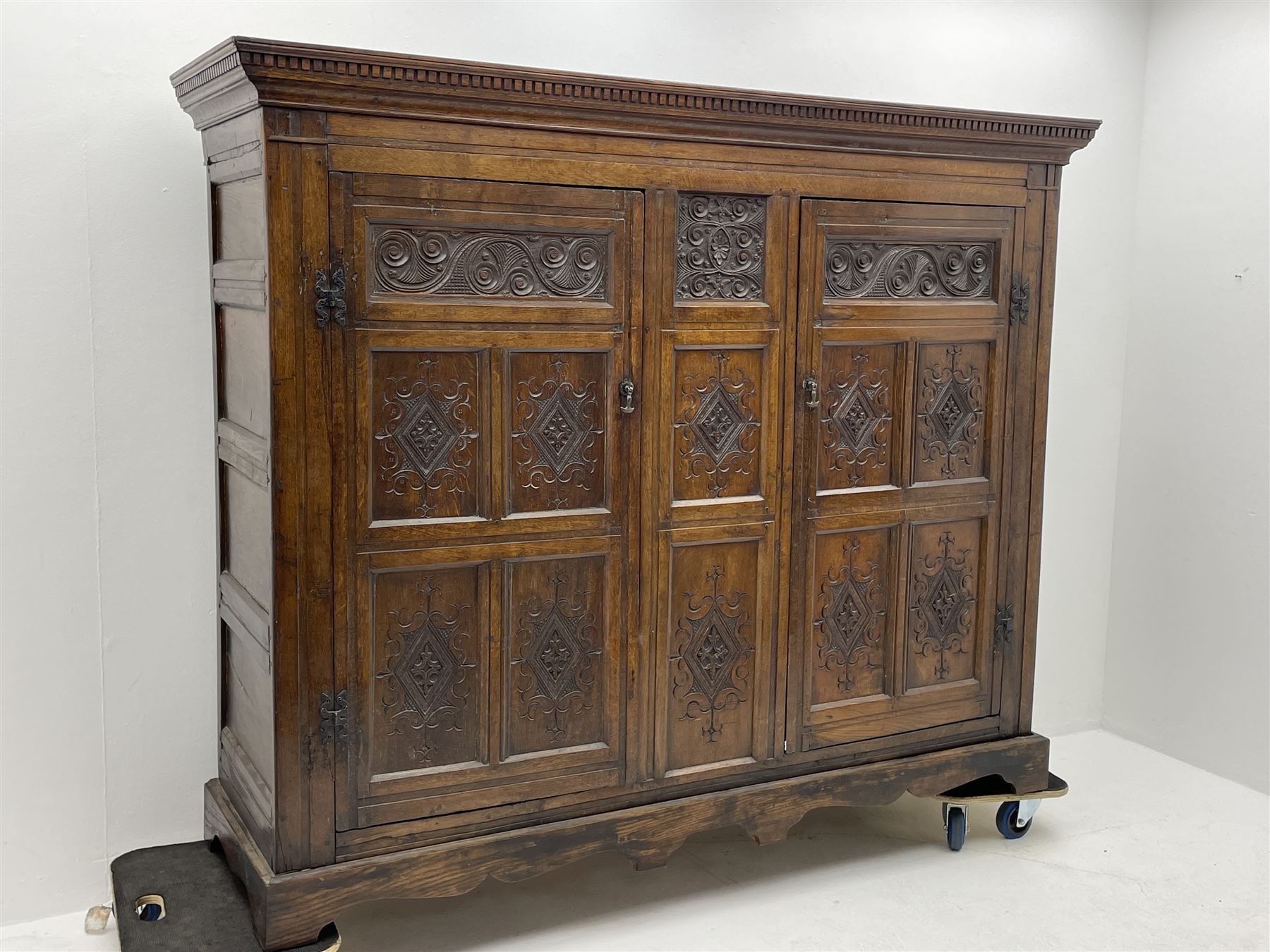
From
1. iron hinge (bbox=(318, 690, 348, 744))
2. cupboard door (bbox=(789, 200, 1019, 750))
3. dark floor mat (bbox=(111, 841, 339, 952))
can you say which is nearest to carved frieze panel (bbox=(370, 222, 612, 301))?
cupboard door (bbox=(789, 200, 1019, 750))

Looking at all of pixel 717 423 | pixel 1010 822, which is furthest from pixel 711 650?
pixel 1010 822

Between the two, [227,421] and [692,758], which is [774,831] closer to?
[692,758]

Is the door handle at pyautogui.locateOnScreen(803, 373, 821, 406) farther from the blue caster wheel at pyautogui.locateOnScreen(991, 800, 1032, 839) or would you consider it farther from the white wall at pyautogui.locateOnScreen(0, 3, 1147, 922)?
the blue caster wheel at pyautogui.locateOnScreen(991, 800, 1032, 839)

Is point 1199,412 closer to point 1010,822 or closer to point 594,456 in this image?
point 1010,822

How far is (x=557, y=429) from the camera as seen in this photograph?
2781 millimetres

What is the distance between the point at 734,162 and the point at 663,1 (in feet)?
2.93

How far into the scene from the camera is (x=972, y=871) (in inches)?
133

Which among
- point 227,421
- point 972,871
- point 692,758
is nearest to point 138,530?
point 227,421

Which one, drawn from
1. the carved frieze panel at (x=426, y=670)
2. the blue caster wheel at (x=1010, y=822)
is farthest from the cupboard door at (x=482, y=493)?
the blue caster wheel at (x=1010, y=822)

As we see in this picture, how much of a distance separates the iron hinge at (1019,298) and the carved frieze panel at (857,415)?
0.37 meters

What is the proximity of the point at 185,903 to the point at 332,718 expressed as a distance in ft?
2.02

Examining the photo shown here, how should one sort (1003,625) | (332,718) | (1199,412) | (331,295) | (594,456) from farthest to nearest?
(1199,412)
(1003,625)
(594,456)
(332,718)
(331,295)

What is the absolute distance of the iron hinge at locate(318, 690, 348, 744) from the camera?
2621 mm

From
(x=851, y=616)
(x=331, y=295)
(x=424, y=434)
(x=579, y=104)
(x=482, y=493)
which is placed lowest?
(x=851, y=616)
